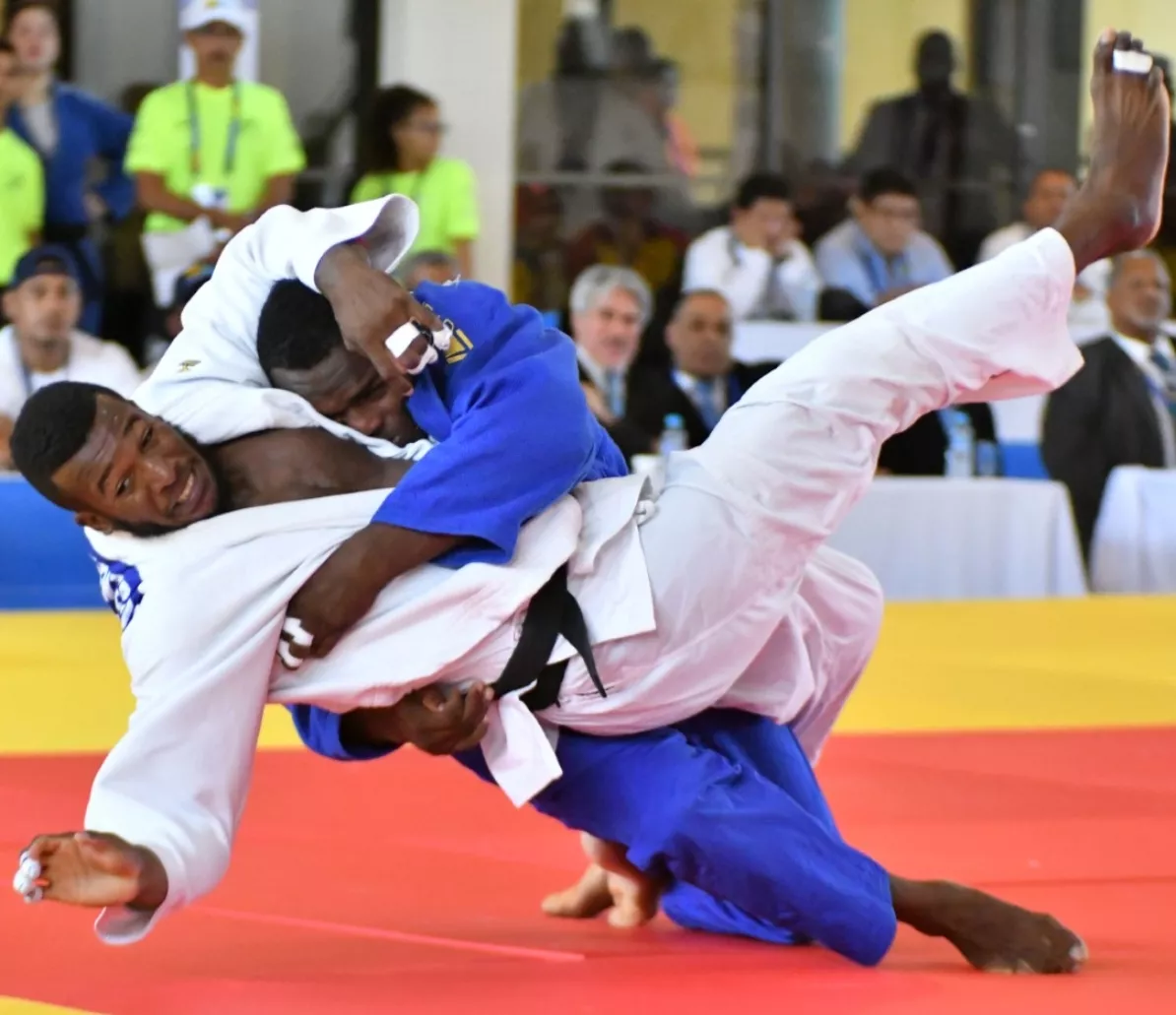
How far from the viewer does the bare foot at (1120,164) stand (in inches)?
100

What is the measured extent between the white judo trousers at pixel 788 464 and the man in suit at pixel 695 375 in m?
3.46

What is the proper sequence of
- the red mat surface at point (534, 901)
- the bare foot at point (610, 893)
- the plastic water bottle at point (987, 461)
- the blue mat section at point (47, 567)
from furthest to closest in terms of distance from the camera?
the plastic water bottle at point (987, 461) < the blue mat section at point (47, 567) < the bare foot at point (610, 893) < the red mat surface at point (534, 901)

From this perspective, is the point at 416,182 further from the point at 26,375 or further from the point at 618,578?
the point at 618,578

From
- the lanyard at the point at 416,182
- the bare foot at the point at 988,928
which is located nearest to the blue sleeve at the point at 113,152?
the lanyard at the point at 416,182

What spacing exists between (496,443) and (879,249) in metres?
5.72

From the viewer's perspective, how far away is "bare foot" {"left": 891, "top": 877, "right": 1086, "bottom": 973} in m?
2.14

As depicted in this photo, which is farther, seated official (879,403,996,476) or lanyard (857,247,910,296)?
lanyard (857,247,910,296)

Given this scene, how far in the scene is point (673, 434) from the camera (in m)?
5.79

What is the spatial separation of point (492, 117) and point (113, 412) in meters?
6.10

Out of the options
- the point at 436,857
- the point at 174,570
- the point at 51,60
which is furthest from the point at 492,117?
the point at 174,570

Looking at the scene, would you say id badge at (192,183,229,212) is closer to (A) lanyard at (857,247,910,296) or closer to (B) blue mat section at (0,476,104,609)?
(B) blue mat section at (0,476,104,609)

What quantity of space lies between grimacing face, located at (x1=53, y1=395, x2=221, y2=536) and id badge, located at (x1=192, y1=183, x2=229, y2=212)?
441 cm

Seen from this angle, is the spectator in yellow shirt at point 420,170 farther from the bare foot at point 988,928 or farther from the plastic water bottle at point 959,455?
the bare foot at point 988,928

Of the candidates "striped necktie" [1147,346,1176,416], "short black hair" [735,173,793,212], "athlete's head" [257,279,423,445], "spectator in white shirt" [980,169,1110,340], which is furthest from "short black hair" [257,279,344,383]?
"spectator in white shirt" [980,169,1110,340]
